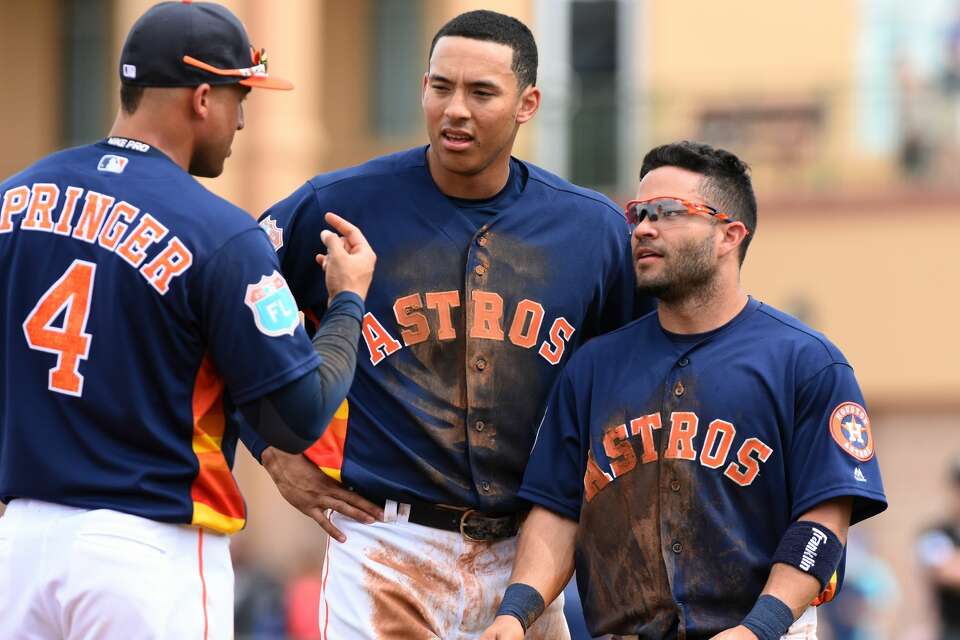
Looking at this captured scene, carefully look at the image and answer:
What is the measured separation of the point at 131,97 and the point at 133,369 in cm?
83

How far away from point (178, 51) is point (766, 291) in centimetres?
1416

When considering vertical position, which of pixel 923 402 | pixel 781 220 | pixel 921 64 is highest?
pixel 921 64

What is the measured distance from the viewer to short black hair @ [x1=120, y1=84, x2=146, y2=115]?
16.5 ft

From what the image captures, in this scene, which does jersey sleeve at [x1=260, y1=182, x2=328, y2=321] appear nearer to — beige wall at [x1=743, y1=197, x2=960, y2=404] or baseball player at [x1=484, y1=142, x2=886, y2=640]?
baseball player at [x1=484, y1=142, x2=886, y2=640]

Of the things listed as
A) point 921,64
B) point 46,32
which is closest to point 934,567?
point 921,64

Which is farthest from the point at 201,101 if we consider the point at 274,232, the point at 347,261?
the point at 274,232

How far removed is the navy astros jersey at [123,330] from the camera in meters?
4.80

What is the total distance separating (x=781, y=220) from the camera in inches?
728

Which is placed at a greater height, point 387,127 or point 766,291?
point 387,127

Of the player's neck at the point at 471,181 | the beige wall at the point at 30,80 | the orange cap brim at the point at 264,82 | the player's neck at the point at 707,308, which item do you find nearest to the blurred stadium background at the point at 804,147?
the beige wall at the point at 30,80

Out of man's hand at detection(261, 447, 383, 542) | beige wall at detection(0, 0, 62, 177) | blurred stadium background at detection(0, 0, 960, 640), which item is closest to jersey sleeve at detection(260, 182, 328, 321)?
man's hand at detection(261, 447, 383, 542)

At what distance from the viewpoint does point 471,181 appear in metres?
5.89

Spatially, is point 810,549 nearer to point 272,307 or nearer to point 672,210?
point 672,210

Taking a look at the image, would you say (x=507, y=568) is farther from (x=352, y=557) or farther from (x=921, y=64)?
(x=921, y=64)
